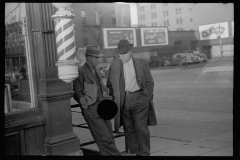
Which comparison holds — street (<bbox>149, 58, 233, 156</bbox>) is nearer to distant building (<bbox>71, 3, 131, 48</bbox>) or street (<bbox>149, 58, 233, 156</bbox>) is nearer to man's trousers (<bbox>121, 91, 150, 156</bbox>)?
man's trousers (<bbox>121, 91, 150, 156</bbox>)

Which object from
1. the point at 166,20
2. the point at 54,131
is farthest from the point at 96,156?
the point at 166,20

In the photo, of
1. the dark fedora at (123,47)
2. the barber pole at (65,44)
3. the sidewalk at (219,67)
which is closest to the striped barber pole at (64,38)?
the barber pole at (65,44)

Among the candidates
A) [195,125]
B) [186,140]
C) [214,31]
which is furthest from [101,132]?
[214,31]

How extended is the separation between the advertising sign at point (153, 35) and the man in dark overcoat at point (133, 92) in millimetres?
29072

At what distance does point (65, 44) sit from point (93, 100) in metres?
0.95

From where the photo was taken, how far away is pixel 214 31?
39406 millimetres

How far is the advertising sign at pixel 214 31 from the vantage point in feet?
117

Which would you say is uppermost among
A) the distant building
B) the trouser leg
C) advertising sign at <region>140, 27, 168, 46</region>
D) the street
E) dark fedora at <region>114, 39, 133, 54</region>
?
the distant building

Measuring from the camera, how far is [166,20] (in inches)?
2530

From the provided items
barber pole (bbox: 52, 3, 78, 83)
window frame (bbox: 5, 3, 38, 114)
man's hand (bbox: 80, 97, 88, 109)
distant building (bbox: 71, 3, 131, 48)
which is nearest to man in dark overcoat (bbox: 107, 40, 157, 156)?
man's hand (bbox: 80, 97, 88, 109)

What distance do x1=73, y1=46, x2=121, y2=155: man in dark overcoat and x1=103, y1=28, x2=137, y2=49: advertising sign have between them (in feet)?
94.4

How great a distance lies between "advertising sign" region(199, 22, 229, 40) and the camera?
35.7 metres

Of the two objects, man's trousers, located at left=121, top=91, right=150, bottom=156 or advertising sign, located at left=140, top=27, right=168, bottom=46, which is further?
advertising sign, located at left=140, top=27, right=168, bottom=46

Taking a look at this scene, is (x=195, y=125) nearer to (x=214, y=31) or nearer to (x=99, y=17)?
(x=99, y=17)
